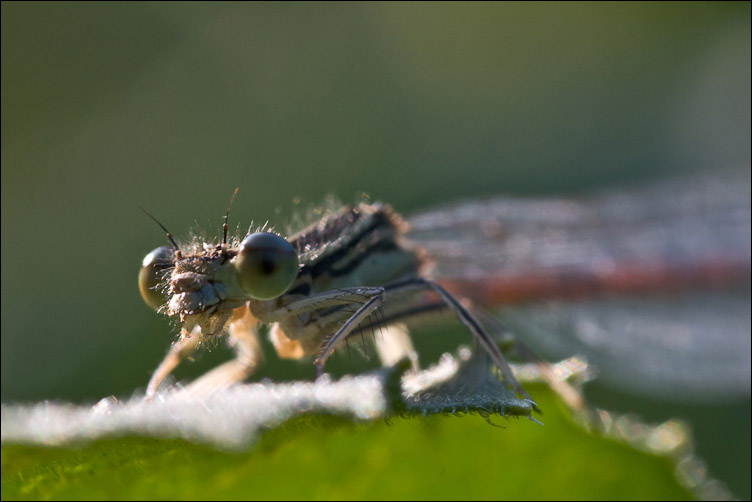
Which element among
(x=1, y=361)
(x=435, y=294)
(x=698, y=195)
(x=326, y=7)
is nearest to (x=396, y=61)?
(x=326, y=7)

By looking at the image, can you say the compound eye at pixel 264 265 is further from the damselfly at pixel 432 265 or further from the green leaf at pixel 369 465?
the green leaf at pixel 369 465

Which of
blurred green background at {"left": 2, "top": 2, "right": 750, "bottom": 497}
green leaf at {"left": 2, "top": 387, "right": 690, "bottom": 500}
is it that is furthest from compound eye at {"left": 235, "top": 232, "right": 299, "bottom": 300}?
blurred green background at {"left": 2, "top": 2, "right": 750, "bottom": 497}

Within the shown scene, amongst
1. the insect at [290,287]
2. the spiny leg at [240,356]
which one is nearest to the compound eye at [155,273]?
the insect at [290,287]

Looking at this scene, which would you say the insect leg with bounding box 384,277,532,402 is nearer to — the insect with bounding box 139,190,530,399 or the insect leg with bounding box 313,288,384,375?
the insect with bounding box 139,190,530,399

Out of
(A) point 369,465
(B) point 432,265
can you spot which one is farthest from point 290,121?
(A) point 369,465

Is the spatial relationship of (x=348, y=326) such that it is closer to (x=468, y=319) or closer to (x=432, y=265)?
(x=468, y=319)

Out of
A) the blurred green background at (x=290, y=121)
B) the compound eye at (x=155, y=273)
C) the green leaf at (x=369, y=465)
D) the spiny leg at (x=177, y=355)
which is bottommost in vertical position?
the green leaf at (x=369, y=465)
